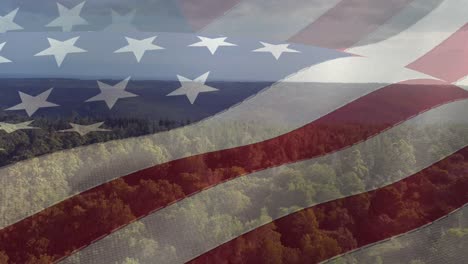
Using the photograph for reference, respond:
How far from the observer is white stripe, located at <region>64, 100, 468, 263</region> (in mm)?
2670

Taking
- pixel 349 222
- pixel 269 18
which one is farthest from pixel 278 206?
pixel 269 18

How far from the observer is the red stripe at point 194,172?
2641mm

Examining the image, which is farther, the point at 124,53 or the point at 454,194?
the point at 124,53

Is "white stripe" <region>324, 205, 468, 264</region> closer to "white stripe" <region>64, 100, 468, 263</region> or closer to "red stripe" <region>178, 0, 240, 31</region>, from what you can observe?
"white stripe" <region>64, 100, 468, 263</region>

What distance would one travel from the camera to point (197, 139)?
Result: 285 cm

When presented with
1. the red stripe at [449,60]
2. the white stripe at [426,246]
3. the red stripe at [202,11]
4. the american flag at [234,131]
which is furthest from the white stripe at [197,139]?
the white stripe at [426,246]

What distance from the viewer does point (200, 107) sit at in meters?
2.95

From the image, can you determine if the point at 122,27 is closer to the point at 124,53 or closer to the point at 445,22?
the point at 124,53

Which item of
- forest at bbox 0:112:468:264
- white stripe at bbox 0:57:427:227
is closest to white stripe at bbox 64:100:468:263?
forest at bbox 0:112:468:264

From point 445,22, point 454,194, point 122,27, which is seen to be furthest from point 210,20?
point 454,194

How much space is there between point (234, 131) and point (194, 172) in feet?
Answer: 1.08

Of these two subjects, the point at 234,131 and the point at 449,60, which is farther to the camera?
the point at 449,60

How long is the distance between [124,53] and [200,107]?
629mm

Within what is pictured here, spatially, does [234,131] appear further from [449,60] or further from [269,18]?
[449,60]
